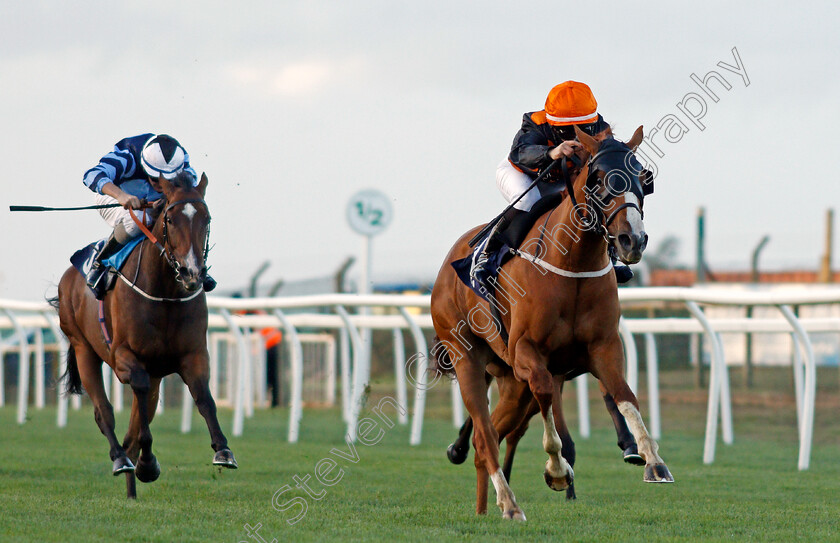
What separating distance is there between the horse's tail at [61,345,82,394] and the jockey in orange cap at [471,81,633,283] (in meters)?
3.06

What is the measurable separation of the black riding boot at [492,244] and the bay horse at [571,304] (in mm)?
122

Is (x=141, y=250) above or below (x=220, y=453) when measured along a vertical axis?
above

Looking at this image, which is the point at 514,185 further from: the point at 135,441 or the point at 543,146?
the point at 135,441

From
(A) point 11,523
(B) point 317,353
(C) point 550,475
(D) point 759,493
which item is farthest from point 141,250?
(B) point 317,353

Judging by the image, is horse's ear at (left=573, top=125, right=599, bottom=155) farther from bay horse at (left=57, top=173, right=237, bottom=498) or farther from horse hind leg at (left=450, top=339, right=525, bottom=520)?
bay horse at (left=57, top=173, right=237, bottom=498)

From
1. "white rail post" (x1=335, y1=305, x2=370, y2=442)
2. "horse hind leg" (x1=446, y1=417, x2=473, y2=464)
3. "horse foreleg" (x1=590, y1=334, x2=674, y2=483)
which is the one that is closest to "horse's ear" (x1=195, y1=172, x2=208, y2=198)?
"horse hind leg" (x1=446, y1=417, x2=473, y2=464)

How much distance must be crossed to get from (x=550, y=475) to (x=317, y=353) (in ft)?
38.8

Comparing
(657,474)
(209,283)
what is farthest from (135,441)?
(657,474)

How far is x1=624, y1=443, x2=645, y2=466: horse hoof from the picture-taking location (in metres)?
4.71

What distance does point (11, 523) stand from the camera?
4.70m

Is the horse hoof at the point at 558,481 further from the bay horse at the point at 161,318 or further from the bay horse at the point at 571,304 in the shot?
the bay horse at the point at 161,318

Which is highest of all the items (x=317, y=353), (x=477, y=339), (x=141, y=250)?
(x=141, y=250)

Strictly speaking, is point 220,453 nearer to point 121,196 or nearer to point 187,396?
point 121,196

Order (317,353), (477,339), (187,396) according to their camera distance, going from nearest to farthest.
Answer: (477,339), (187,396), (317,353)
